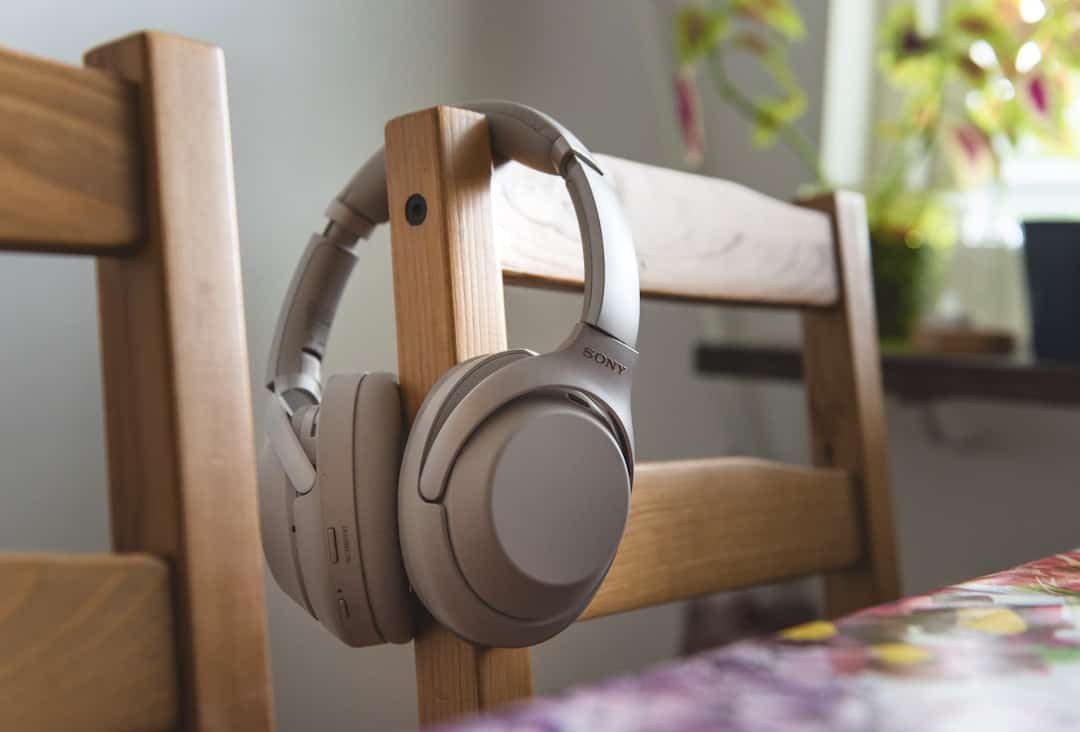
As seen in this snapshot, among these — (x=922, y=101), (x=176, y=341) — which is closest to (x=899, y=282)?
(x=922, y=101)

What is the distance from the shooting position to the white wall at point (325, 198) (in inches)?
30.8

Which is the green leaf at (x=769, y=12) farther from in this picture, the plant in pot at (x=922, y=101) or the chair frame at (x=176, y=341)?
the chair frame at (x=176, y=341)

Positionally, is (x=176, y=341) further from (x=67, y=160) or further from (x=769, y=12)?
(x=769, y=12)

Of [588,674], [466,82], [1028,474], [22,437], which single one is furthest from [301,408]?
[1028,474]

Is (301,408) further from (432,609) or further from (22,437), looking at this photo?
(22,437)

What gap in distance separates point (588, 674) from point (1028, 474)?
614 millimetres

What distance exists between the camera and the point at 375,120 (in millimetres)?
1005

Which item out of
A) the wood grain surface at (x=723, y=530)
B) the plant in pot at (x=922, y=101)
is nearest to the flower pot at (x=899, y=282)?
the plant in pot at (x=922, y=101)

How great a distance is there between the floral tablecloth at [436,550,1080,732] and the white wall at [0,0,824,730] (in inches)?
26.7

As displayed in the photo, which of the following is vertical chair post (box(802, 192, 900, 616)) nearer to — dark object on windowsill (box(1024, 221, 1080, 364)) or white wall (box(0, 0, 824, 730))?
white wall (box(0, 0, 824, 730))

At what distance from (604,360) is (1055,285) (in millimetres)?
974

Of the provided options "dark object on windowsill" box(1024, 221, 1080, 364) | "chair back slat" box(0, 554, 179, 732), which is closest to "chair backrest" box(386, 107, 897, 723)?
"chair back slat" box(0, 554, 179, 732)

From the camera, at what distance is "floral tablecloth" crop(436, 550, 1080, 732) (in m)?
0.18

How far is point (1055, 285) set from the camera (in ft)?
4.17
